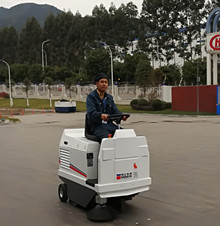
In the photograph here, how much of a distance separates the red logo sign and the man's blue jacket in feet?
77.1

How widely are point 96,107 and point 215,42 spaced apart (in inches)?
945

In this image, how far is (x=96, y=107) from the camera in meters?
5.25

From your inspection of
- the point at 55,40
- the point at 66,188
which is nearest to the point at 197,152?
the point at 66,188

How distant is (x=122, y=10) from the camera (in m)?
65.9

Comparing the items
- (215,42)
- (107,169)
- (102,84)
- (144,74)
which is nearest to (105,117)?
(102,84)

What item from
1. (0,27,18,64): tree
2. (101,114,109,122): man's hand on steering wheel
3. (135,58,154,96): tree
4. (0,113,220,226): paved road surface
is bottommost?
(0,113,220,226): paved road surface

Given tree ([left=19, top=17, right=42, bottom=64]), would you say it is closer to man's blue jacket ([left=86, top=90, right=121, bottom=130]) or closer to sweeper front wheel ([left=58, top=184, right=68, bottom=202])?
sweeper front wheel ([left=58, top=184, right=68, bottom=202])

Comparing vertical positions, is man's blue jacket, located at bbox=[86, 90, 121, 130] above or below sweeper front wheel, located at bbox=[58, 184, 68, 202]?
above

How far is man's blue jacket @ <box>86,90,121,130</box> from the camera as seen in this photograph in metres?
5.00

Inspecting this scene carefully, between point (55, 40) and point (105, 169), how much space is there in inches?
3077

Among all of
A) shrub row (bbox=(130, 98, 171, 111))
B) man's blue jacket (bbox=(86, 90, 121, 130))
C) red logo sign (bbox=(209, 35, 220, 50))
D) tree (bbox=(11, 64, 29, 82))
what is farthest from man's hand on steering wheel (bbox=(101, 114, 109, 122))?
tree (bbox=(11, 64, 29, 82))

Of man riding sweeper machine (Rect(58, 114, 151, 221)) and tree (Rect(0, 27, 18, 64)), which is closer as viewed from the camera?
man riding sweeper machine (Rect(58, 114, 151, 221))

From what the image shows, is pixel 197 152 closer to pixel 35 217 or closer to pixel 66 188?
pixel 66 188

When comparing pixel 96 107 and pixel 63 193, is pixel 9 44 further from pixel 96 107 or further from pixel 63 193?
pixel 96 107
